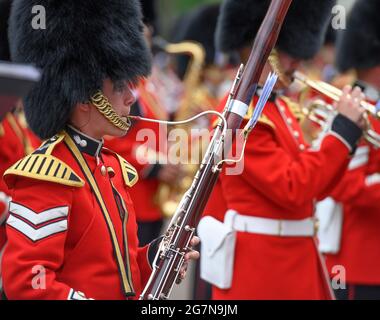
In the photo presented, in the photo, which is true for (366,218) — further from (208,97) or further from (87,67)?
(208,97)

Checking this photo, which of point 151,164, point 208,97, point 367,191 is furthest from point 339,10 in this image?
point 208,97

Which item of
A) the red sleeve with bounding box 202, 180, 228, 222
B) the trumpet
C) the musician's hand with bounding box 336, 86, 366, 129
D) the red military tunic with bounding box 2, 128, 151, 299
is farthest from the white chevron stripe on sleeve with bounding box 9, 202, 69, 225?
the trumpet

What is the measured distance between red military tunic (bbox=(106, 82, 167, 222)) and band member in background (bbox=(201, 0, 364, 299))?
105 centimetres

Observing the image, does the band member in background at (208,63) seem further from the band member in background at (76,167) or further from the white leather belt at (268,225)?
the band member in background at (76,167)

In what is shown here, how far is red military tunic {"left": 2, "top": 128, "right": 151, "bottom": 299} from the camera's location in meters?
2.30

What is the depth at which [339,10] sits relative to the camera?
4.12 m

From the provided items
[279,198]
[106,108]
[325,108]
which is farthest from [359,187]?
[106,108]

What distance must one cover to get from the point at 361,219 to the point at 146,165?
1.45 metres

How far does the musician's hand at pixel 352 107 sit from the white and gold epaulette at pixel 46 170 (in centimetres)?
154

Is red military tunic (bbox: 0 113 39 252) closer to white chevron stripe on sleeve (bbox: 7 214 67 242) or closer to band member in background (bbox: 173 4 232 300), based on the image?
white chevron stripe on sleeve (bbox: 7 214 67 242)

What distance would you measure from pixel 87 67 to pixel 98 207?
439 mm

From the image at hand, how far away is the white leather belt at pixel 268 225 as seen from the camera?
362 centimetres

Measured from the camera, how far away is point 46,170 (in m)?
2.37
